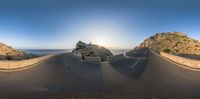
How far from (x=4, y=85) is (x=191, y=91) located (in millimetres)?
12340

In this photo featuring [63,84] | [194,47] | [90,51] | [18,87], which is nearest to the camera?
[18,87]

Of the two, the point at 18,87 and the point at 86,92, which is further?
the point at 18,87

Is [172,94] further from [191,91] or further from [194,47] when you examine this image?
[194,47]

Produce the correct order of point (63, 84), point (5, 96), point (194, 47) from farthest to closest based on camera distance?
point (194, 47), point (63, 84), point (5, 96)

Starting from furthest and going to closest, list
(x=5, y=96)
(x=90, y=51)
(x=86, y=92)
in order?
(x=90, y=51) < (x=86, y=92) < (x=5, y=96)

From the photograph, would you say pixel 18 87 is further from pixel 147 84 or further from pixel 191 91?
pixel 191 91

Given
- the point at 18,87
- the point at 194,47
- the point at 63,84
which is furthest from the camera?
the point at 194,47

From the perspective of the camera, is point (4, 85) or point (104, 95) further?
point (4, 85)

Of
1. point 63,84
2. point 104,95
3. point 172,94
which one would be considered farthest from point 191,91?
point 63,84

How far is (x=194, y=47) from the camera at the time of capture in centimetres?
16688

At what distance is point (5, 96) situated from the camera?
16.4 m

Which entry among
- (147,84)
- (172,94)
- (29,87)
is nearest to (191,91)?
(172,94)

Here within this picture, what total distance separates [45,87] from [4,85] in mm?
3039

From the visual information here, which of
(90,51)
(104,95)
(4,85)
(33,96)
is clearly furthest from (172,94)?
(90,51)
